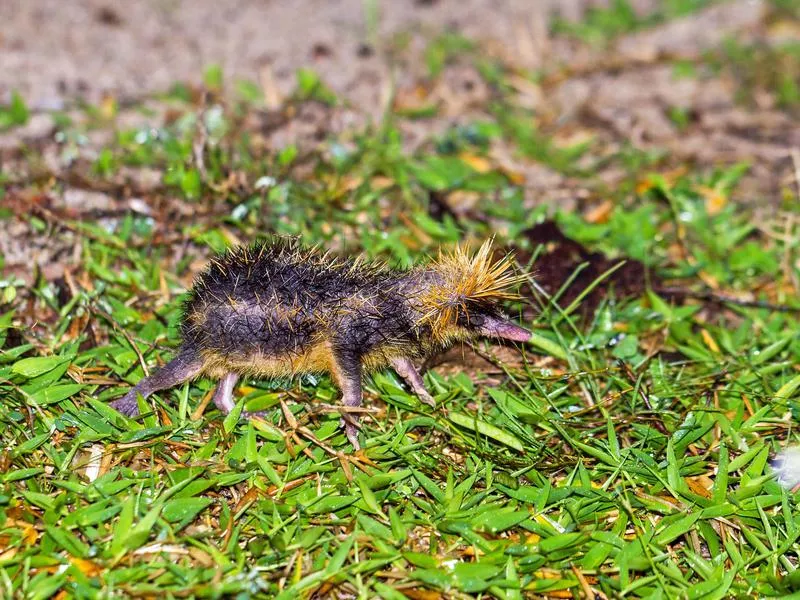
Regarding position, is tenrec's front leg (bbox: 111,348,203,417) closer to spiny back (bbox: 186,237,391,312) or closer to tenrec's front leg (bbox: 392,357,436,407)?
spiny back (bbox: 186,237,391,312)

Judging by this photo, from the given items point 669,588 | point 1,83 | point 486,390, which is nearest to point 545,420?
point 486,390

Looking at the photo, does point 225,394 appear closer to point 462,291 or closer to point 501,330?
point 462,291

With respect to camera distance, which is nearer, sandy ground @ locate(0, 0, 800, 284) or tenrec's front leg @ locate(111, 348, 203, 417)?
tenrec's front leg @ locate(111, 348, 203, 417)

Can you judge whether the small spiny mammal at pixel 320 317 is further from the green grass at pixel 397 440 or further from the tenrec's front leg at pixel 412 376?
the green grass at pixel 397 440

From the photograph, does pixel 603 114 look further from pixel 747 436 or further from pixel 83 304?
pixel 83 304

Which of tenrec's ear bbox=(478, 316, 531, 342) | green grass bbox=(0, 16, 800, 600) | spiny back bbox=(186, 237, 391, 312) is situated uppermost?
spiny back bbox=(186, 237, 391, 312)

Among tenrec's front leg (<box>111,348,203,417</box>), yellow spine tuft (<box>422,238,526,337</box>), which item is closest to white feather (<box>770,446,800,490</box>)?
yellow spine tuft (<box>422,238,526,337</box>)
